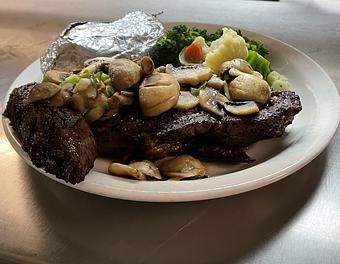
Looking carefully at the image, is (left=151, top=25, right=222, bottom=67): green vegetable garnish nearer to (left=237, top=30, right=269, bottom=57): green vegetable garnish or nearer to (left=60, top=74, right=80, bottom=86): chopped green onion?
(left=237, top=30, right=269, bottom=57): green vegetable garnish

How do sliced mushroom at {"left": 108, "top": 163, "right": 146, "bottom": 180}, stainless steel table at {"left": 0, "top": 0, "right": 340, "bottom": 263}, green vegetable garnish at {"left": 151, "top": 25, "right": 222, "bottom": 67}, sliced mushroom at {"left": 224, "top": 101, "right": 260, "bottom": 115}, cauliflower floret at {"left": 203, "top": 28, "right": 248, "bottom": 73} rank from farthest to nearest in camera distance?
green vegetable garnish at {"left": 151, "top": 25, "right": 222, "bottom": 67} → cauliflower floret at {"left": 203, "top": 28, "right": 248, "bottom": 73} → sliced mushroom at {"left": 224, "top": 101, "right": 260, "bottom": 115} → sliced mushroom at {"left": 108, "top": 163, "right": 146, "bottom": 180} → stainless steel table at {"left": 0, "top": 0, "right": 340, "bottom": 263}

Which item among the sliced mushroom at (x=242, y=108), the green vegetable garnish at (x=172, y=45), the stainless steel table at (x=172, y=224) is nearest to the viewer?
the stainless steel table at (x=172, y=224)

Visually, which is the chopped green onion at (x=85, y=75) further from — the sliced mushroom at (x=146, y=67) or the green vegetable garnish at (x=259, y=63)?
the green vegetable garnish at (x=259, y=63)

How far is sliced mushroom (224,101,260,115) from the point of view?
1.12 meters

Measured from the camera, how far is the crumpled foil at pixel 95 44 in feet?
4.78

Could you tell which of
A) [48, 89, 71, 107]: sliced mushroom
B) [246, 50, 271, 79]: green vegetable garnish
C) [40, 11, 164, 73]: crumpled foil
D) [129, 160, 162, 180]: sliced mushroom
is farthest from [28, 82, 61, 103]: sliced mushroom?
[246, 50, 271, 79]: green vegetable garnish

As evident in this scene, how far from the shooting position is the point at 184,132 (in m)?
1.09

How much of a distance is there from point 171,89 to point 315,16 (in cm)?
115

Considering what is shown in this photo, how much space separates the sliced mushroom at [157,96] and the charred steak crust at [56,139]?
134 millimetres

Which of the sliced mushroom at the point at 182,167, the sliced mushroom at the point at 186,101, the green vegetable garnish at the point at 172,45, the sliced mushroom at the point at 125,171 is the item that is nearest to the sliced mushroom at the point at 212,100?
the sliced mushroom at the point at 186,101

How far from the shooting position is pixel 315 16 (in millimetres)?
2057

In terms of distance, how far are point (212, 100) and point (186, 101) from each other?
58 mm

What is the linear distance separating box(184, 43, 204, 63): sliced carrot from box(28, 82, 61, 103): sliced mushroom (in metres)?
0.49

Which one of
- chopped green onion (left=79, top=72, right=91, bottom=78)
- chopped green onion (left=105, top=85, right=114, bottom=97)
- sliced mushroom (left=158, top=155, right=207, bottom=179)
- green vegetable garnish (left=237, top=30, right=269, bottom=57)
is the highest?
chopped green onion (left=79, top=72, right=91, bottom=78)
